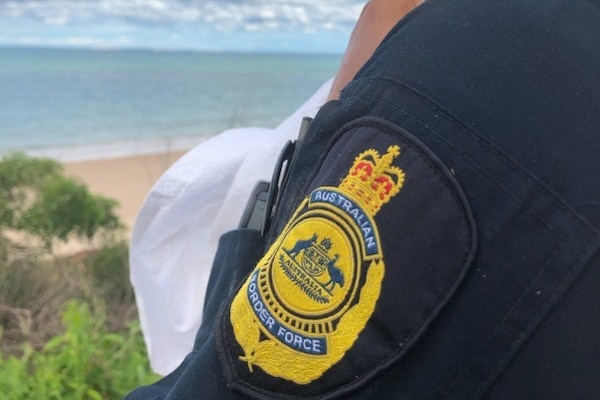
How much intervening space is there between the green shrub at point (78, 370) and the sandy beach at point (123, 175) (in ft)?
18.8

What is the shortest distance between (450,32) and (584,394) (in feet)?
1.50

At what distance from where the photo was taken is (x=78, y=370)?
8.76 feet

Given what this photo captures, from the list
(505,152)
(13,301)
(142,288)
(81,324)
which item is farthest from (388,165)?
(13,301)

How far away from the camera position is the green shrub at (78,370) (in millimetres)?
2547

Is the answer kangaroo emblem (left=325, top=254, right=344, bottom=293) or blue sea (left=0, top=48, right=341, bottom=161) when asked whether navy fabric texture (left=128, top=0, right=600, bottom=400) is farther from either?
blue sea (left=0, top=48, right=341, bottom=161)

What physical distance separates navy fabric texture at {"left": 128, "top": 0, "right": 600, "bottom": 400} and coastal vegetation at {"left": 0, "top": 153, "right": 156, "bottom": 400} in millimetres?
1792

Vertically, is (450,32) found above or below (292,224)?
above

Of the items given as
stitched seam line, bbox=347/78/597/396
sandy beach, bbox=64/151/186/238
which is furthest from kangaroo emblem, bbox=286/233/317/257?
sandy beach, bbox=64/151/186/238

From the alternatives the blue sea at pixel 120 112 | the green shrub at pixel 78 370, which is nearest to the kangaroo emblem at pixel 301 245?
the green shrub at pixel 78 370

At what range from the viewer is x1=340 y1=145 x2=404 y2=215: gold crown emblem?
83cm

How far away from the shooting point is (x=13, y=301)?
407cm

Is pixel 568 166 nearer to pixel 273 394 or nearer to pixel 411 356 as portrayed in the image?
pixel 411 356

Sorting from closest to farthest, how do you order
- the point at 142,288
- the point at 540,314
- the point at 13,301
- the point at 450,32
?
the point at 540,314 → the point at 450,32 → the point at 142,288 → the point at 13,301

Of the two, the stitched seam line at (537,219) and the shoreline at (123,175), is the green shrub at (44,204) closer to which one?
the shoreline at (123,175)
